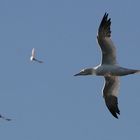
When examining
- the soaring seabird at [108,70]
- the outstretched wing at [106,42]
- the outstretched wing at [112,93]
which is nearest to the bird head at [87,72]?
the soaring seabird at [108,70]

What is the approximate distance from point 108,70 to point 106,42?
6.16 ft

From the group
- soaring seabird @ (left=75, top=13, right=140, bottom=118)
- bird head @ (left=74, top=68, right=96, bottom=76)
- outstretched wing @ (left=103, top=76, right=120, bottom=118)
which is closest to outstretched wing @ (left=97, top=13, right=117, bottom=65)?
soaring seabird @ (left=75, top=13, right=140, bottom=118)

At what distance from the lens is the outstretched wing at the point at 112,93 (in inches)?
1582

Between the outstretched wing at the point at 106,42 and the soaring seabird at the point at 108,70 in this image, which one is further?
the outstretched wing at the point at 106,42

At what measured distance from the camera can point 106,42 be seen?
38.7 meters

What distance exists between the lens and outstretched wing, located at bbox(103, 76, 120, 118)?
40188 mm

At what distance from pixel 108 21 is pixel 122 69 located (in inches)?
141

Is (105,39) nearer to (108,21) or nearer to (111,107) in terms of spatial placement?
(108,21)

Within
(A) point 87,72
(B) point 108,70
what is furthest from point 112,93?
(B) point 108,70

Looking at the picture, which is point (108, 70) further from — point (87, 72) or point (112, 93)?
point (112, 93)

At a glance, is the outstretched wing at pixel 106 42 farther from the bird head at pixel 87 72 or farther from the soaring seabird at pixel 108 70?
the bird head at pixel 87 72

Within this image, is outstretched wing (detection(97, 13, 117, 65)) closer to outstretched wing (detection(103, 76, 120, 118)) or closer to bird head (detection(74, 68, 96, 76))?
bird head (detection(74, 68, 96, 76))

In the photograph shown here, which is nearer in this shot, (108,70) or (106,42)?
(108,70)

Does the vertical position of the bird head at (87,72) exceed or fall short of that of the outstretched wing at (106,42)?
it falls short
